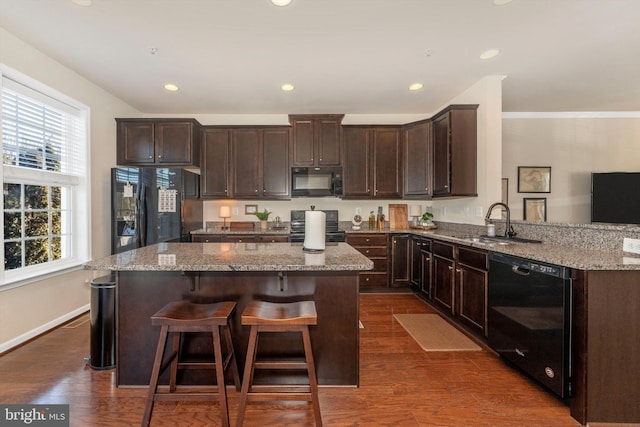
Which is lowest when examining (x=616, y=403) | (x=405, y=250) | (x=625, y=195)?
(x=616, y=403)

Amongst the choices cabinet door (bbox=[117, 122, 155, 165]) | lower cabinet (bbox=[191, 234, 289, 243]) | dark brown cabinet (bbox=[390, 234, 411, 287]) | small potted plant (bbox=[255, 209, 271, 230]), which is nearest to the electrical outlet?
dark brown cabinet (bbox=[390, 234, 411, 287])

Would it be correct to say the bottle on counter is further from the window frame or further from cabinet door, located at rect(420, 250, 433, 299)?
the window frame

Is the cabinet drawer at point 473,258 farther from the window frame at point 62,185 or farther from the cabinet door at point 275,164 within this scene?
the window frame at point 62,185

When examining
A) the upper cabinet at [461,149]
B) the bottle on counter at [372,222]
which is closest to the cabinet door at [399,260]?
the bottle on counter at [372,222]

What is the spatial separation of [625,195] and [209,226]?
6.25 metres

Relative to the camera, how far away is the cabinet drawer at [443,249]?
300cm

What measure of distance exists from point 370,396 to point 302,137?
3.38 metres

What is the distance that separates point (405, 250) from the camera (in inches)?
158

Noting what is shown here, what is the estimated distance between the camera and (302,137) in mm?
4223

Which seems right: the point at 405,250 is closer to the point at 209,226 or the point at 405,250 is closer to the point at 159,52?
the point at 209,226

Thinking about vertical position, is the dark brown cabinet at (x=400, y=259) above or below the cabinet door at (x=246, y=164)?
below

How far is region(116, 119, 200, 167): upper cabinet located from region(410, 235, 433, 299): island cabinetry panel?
3368mm

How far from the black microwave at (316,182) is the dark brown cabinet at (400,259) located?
1.10m

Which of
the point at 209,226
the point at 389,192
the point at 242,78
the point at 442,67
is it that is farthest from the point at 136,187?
the point at 442,67
